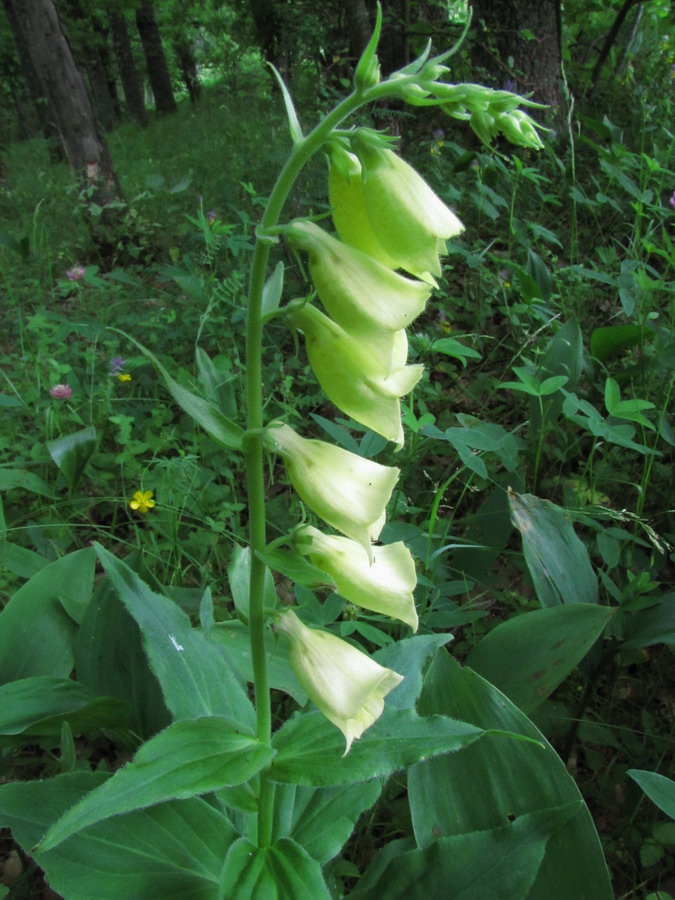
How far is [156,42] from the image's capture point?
62.5 feet

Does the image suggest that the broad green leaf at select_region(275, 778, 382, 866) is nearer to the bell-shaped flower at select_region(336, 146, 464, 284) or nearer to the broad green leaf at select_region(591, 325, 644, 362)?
the bell-shaped flower at select_region(336, 146, 464, 284)

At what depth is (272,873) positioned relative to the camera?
141cm

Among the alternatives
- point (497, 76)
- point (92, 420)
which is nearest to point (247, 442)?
point (92, 420)

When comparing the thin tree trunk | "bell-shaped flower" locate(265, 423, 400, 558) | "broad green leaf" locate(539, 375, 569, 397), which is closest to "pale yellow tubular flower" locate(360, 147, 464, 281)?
"bell-shaped flower" locate(265, 423, 400, 558)

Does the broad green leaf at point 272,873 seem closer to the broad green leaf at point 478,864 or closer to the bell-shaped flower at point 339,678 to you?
the broad green leaf at point 478,864

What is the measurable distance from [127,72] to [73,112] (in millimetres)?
16726

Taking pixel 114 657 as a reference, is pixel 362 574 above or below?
above

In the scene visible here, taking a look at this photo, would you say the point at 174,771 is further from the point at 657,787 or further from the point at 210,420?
the point at 657,787

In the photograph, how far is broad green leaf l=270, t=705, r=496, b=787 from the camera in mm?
1301

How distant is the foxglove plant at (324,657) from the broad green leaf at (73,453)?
1027mm

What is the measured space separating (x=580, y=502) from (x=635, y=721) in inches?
26.7

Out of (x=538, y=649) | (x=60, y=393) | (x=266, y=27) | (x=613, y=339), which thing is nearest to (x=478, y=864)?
(x=538, y=649)

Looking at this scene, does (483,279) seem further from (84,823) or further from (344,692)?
(84,823)

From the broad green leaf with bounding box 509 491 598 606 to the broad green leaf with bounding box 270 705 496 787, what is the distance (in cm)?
73
